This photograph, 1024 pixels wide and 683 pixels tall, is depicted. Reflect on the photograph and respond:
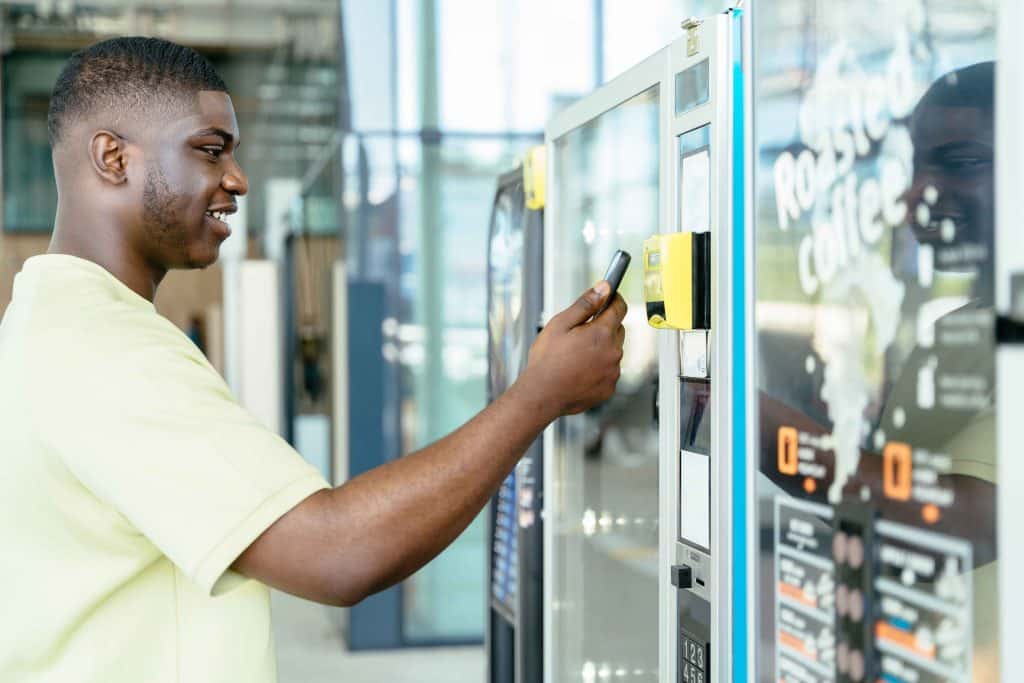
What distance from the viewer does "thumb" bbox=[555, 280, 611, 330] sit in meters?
1.50

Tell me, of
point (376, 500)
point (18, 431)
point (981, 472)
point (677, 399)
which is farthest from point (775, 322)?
point (18, 431)

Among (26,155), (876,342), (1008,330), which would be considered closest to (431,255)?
(876,342)

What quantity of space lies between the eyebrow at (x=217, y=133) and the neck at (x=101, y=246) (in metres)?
0.15

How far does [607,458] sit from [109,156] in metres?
1.16

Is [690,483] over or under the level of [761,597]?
over

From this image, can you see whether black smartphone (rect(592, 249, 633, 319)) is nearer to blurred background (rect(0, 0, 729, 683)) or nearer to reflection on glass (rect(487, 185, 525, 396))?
reflection on glass (rect(487, 185, 525, 396))

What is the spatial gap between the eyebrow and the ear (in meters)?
0.09

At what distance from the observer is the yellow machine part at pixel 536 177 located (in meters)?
2.42

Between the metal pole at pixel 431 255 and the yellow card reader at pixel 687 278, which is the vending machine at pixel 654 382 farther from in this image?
the metal pole at pixel 431 255

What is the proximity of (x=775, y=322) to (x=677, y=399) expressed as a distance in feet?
0.80

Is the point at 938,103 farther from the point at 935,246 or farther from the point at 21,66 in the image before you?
the point at 21,66

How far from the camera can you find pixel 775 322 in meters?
1.45

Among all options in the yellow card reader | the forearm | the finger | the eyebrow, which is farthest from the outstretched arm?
the eyebrow

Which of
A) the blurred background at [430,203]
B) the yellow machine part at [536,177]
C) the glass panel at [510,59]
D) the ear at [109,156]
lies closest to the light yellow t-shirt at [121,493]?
the ear at [109,156]
